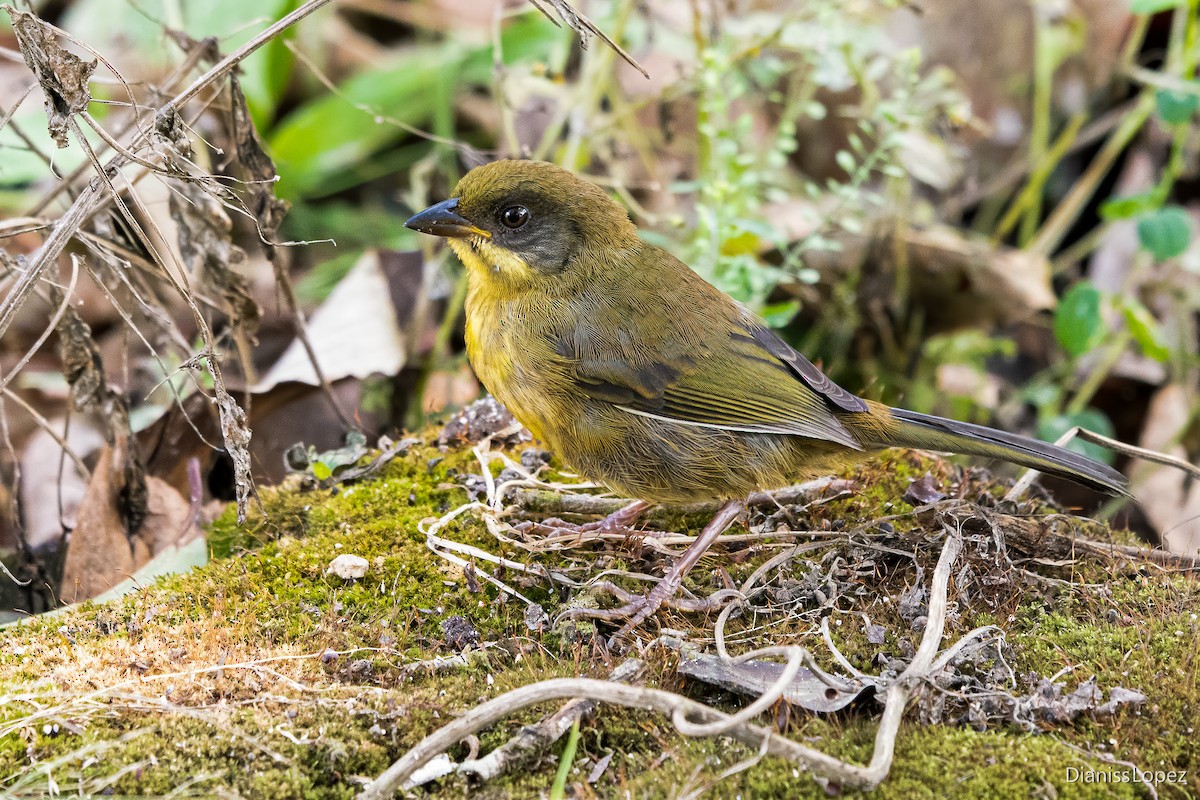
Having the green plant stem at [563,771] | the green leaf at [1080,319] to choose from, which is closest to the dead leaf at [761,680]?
the green plant stem at [563,771]

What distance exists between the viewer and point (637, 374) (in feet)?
11.0

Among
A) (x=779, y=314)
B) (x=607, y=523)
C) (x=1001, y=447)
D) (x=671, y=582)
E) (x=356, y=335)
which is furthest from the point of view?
(x=356, y=335)

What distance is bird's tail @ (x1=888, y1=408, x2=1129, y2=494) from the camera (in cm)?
322

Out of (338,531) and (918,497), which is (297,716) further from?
(918,497)

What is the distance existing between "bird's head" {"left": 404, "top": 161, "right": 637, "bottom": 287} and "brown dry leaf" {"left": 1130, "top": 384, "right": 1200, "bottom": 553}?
9.63 feet

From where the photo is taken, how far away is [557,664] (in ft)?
9.05

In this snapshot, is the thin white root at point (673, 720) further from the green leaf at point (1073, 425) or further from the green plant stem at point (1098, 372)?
the green plant stem at point (1098, 372)

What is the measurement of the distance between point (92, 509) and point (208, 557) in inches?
20.7

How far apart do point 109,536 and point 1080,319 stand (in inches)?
165

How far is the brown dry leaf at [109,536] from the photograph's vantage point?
362 centimetres

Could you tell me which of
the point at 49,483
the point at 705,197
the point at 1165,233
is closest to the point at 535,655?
the point at 49,483

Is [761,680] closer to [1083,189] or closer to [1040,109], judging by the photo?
[1083,189]

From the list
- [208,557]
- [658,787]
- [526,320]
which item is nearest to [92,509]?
[208,557]

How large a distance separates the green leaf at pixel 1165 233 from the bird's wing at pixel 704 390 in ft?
6.71
